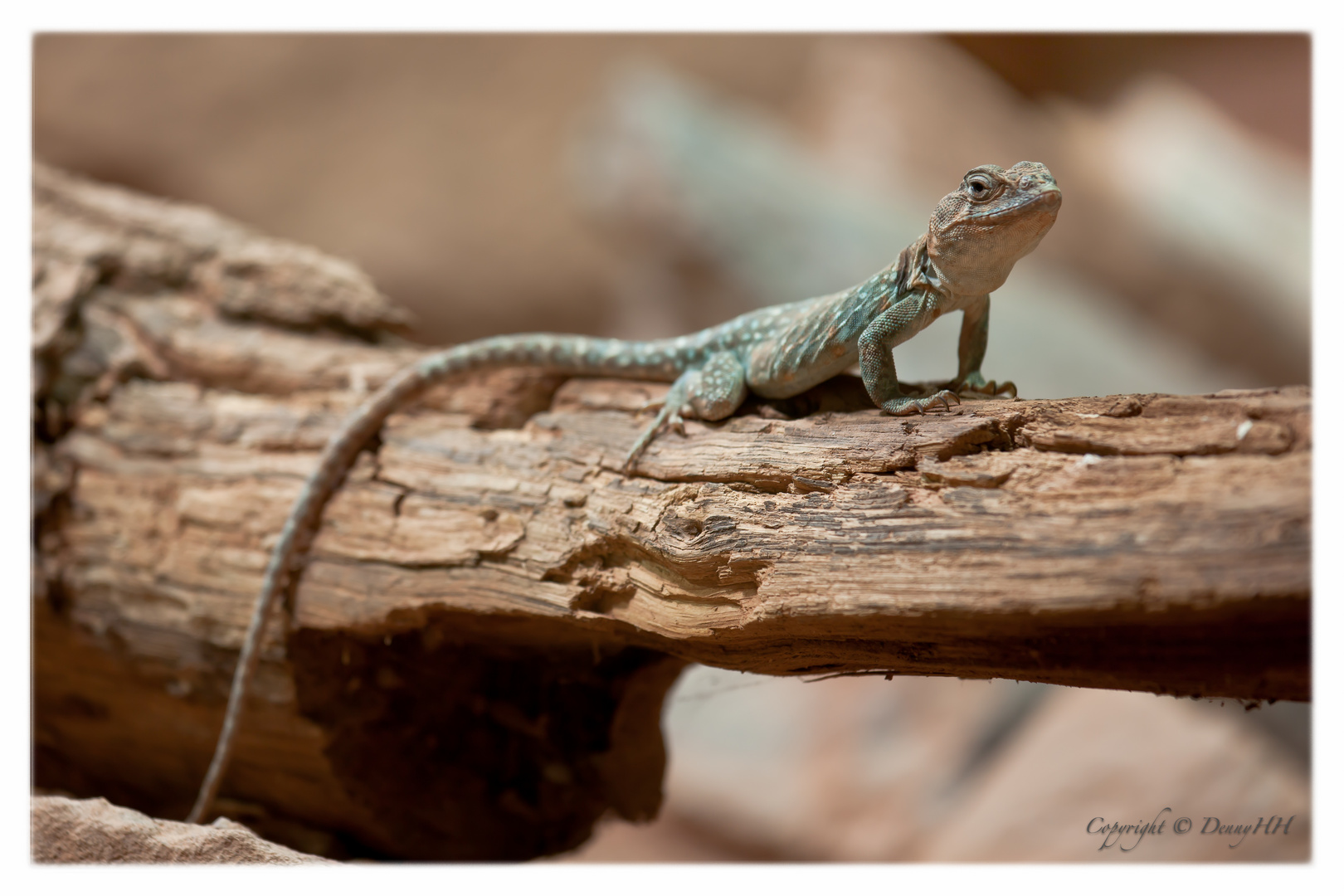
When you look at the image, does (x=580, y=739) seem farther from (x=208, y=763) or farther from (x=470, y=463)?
(x=208, y=763)

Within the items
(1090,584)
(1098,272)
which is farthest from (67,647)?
(1098,272)

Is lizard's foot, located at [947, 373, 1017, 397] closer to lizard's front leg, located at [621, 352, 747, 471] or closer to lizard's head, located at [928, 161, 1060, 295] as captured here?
lizard's head, located at [928, 161, 1060, 295]

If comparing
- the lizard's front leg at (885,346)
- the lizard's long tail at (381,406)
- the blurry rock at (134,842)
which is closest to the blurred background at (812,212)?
the lizard's long tail at (381,406)

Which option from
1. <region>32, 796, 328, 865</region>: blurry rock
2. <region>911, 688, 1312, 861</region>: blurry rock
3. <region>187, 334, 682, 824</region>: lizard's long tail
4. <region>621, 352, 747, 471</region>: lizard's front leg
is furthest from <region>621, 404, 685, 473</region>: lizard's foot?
<region>911, 688, 1312, 861</region>: blurry rock

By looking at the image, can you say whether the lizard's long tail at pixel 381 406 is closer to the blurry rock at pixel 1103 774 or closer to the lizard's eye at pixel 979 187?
the lizard's eye at pixel 979 187

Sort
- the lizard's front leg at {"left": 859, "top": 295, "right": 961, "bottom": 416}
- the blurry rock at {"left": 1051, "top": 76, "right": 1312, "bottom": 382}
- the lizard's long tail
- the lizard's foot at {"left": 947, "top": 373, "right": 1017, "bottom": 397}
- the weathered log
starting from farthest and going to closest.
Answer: the blurry rock at {"left": 1051, "top": 76, "right": 1312, "bottom": 382}, the lizard's long tail, the lizard's foot at {"left": 947, "top": 373, "right": 1017, "bottom": 397}, the lizard's front leg at {"left": 859, "top": 295, "right": 961, "bottom": 416}, the weathered log

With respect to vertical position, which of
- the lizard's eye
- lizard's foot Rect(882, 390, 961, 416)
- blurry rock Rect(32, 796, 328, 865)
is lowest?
blurry rock Rect(32, 796, 328, 865)
